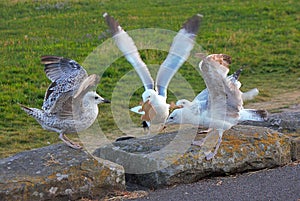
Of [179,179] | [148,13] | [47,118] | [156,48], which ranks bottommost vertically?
[179,179]

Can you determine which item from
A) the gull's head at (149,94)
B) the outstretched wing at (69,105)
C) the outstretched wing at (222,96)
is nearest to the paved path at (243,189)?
the outstretched wing at (222,96)

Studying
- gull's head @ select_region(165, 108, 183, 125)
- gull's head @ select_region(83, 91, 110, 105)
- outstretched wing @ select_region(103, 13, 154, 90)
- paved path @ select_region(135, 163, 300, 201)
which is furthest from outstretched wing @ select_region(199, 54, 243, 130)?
outstretched wing @ select_region(103, 13, 154, 90)

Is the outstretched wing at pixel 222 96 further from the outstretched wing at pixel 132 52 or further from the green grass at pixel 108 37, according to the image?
the green grass at pixel 108 37

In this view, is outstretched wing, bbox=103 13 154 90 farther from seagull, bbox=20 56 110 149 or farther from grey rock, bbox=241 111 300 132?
seagull, bbox=20 56 110 149

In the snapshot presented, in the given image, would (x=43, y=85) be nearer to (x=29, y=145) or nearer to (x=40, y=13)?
(x=29, y=145)

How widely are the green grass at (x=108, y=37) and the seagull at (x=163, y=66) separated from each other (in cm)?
93

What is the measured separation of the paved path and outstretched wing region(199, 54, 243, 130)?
0.69 metres

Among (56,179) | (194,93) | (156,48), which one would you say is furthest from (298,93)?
(56,179)

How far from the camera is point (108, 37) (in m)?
14.6

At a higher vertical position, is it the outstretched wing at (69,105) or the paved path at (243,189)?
the outstretched wing at (69,105)

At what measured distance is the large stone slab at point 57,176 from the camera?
19.1 ft

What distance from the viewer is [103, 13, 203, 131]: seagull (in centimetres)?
835

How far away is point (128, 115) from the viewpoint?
33.5 ft

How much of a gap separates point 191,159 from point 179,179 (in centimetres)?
25
